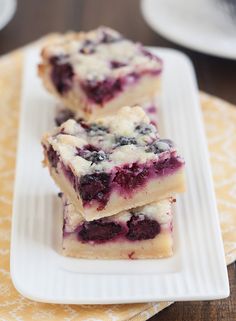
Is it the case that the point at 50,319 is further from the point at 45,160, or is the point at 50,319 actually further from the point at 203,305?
the point at 45,160

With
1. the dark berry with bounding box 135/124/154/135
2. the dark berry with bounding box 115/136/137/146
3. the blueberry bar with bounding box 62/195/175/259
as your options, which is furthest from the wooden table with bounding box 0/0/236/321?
the blueberry bar with bounding box 62/195/175/259

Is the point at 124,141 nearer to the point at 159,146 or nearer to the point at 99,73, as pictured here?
the point at 159,146

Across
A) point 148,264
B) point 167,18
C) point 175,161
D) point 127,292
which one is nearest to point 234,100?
point 167,18

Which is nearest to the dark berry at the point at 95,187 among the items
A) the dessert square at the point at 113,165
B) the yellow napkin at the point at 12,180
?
the dessert square at the point at 113,165

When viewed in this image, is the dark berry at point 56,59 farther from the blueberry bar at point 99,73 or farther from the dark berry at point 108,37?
the dark berry at point 108,37

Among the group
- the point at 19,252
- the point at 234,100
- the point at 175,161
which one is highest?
the point at 175,161

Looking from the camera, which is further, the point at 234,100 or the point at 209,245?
the point at 234,100

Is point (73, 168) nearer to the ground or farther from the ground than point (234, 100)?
farther from the ground
